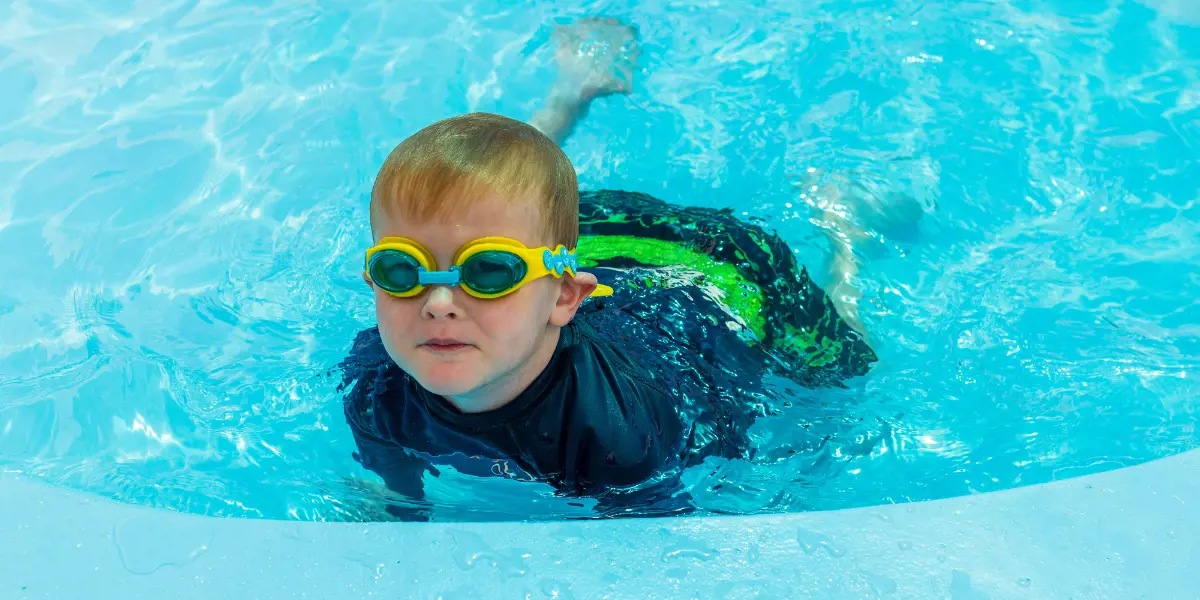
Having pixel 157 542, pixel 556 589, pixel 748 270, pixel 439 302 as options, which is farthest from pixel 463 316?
pixel 748 270

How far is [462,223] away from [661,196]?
2188 mm

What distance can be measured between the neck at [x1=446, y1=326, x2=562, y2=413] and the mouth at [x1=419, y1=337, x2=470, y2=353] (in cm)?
16

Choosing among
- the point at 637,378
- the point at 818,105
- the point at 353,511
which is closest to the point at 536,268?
the point at 637,378

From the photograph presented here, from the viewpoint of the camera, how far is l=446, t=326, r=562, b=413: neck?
84.9 inches

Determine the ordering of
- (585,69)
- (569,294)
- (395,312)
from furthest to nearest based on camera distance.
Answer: (585,69)
(569,294)
(395,312)

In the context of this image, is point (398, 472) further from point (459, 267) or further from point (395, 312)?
point (459, 267)

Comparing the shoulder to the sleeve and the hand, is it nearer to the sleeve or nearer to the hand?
the sleeve

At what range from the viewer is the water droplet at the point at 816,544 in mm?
1992

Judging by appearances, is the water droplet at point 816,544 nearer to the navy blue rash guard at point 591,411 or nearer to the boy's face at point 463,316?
the navy blue rash guard at point 591,411

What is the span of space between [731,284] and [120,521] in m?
1.80

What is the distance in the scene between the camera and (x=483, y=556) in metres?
2.00

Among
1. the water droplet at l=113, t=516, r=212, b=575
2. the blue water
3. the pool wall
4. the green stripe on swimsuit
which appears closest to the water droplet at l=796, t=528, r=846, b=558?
the pool wall

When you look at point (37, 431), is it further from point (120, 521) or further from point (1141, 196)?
point (1141, 196)

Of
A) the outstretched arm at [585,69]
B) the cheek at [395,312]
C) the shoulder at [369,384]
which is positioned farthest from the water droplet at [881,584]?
the outstretched arm at [585,69]
